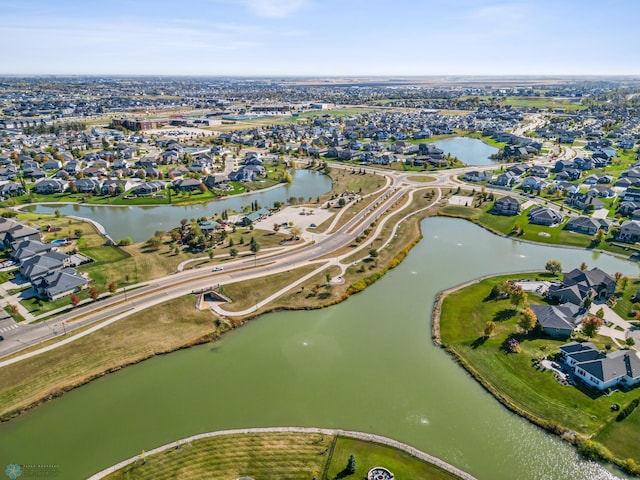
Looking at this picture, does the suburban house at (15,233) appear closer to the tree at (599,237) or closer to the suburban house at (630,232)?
the tree at (599,237)

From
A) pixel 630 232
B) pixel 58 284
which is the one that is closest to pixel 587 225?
pixel 630 232

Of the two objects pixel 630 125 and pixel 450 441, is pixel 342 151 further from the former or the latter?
pixel 630 125

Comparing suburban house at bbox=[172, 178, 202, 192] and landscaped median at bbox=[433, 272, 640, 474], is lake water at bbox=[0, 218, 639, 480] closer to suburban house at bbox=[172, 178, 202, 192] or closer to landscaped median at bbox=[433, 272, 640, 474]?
landscaped median at bbox=[433, 272, 640, 474]

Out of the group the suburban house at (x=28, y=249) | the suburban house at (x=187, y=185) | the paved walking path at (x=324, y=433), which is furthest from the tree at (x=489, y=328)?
the suburban house at (x=187, y=185)

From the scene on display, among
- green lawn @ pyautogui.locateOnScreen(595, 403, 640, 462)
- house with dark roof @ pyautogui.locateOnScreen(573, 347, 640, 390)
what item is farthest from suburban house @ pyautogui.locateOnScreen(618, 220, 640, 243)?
green lawn @ pyautogui.locateOnScreen(595, 403, 640, 462)

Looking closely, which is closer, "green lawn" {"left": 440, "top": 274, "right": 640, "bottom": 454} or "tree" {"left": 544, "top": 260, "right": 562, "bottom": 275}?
"green lawn" {"left": 440, "top": 274, "right": 640, "bottom": 454}

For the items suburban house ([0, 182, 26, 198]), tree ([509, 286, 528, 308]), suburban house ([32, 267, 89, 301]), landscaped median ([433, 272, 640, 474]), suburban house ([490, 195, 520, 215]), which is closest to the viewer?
landscaped median ([433, 272, 640, 474])
